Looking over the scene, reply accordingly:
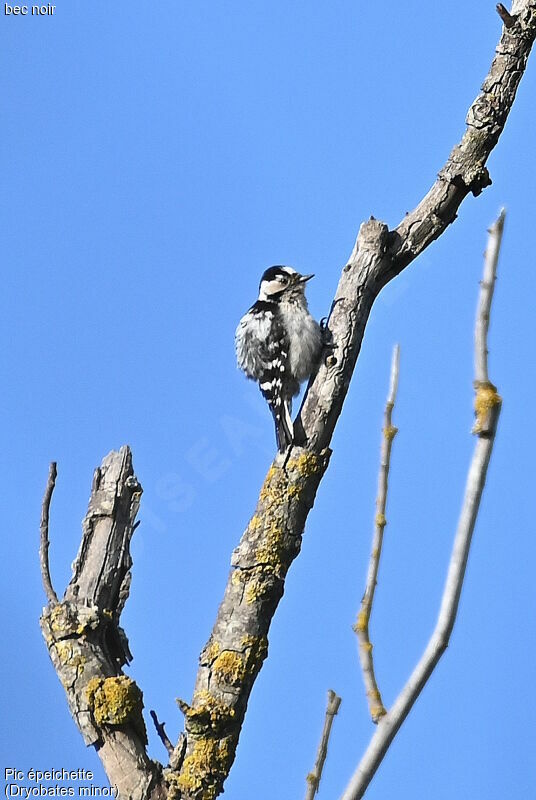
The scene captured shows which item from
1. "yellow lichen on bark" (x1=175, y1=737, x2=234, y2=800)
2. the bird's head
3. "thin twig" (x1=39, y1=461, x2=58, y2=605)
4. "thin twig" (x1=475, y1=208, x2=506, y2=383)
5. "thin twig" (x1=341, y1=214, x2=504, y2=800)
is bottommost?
"thin twig" (x1=341, y1=214, x2=504, y2=800)

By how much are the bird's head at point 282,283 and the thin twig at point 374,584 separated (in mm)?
3643

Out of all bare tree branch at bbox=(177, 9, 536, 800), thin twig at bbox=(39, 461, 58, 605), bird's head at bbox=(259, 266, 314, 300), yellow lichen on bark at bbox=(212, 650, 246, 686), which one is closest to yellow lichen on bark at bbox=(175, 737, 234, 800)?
bare tree branch at bbox=(177, 9, 536, 800)

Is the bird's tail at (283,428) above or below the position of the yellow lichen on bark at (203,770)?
above

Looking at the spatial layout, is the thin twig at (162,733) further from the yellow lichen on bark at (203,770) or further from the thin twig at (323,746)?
the thin twig at (323,746)

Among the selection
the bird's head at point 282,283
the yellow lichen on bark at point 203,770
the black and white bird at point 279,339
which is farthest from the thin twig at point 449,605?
the bird's head at point 282,283

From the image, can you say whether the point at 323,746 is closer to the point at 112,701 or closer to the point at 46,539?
the point at 112,701

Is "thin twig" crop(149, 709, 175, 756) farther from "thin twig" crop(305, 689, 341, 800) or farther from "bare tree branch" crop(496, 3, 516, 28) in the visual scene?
"bare tree branch" crop(496, 3, 516, 28)

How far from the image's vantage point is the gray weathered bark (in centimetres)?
310

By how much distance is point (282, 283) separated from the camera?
17.0ft

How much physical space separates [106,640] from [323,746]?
5.96 ft

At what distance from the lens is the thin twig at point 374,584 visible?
4.55 feet

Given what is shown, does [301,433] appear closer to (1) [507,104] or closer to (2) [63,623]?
(2) [63,623]

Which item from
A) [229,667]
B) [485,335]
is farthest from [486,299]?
[229,667]

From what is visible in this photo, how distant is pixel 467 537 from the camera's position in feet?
3.95
